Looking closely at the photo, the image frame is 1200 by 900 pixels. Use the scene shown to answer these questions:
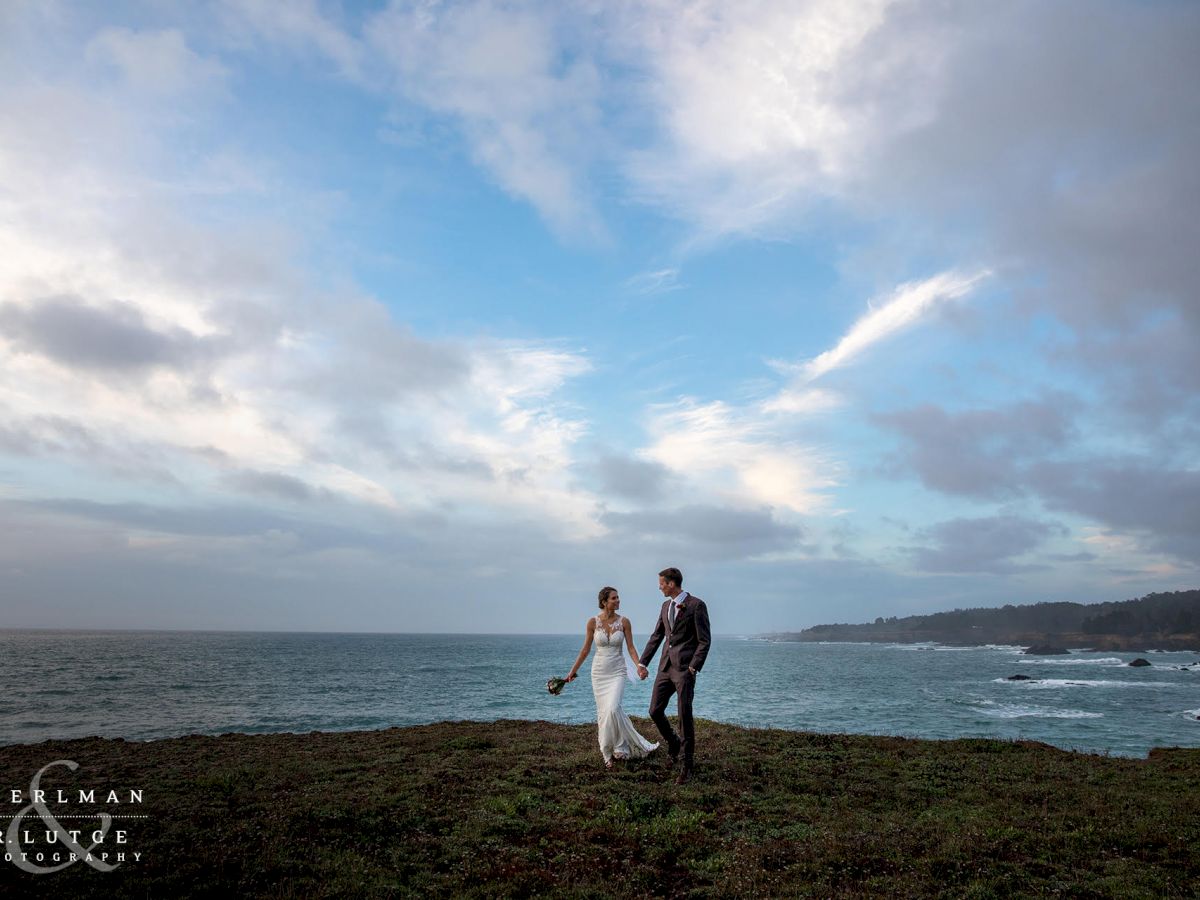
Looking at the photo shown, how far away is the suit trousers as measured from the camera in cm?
1202

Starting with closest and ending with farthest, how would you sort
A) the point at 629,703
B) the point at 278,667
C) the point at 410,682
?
1. the point at 629,703
2. the point at 410,682
3. the point at 278,667

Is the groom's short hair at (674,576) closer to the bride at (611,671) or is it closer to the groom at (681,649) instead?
the groom at (681,649)

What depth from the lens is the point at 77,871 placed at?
746cm

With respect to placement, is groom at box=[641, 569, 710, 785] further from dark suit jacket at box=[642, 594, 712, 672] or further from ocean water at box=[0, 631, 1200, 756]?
ocean water at box=[0, 631, 1200, 756]

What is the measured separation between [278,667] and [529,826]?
84.0m

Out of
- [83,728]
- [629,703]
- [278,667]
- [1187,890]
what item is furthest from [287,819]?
[278,667]

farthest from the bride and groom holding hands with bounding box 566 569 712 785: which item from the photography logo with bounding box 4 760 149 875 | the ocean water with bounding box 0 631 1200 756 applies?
the photography logo with bounding box 4 760 149 875

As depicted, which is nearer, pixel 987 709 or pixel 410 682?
pixel 987 709

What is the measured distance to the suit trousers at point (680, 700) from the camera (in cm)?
1202

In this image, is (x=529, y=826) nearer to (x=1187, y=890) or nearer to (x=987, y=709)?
(x=1187, y=890)

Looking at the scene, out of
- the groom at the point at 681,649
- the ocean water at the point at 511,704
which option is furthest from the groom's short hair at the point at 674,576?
the ocean water at the point at 511,704

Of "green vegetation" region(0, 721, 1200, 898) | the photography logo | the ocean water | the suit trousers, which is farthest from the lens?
the ocean water

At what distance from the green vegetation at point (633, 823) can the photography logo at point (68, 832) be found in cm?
22

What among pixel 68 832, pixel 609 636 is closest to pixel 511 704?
pixel 609 636
